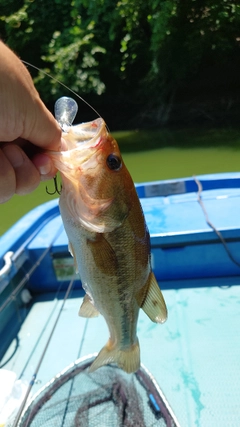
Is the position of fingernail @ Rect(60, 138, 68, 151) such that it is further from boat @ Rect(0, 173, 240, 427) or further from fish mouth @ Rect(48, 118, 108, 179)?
boat @ Rect(0, 173, 240, 427)

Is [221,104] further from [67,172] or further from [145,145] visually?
[67,172]

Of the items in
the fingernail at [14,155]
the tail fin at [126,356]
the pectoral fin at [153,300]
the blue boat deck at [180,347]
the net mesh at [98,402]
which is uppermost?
the fingernail at [14,155]

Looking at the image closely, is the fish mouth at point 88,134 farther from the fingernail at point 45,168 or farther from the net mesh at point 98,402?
the net mesh at point 98,402

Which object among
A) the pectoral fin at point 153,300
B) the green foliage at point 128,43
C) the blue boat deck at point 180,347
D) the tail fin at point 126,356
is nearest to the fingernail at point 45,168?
the pectoral fin at point 153,300

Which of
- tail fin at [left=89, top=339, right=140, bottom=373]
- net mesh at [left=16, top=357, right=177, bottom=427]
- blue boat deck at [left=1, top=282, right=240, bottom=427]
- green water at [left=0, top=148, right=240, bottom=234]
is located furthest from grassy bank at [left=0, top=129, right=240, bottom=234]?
tail fin at [left=89, top=339, right=140, bottom=373]

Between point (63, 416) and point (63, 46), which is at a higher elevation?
point (63, 416)

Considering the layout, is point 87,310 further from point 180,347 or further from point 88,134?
point 180,347

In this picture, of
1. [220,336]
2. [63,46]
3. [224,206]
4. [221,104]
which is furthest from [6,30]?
[220,336]
